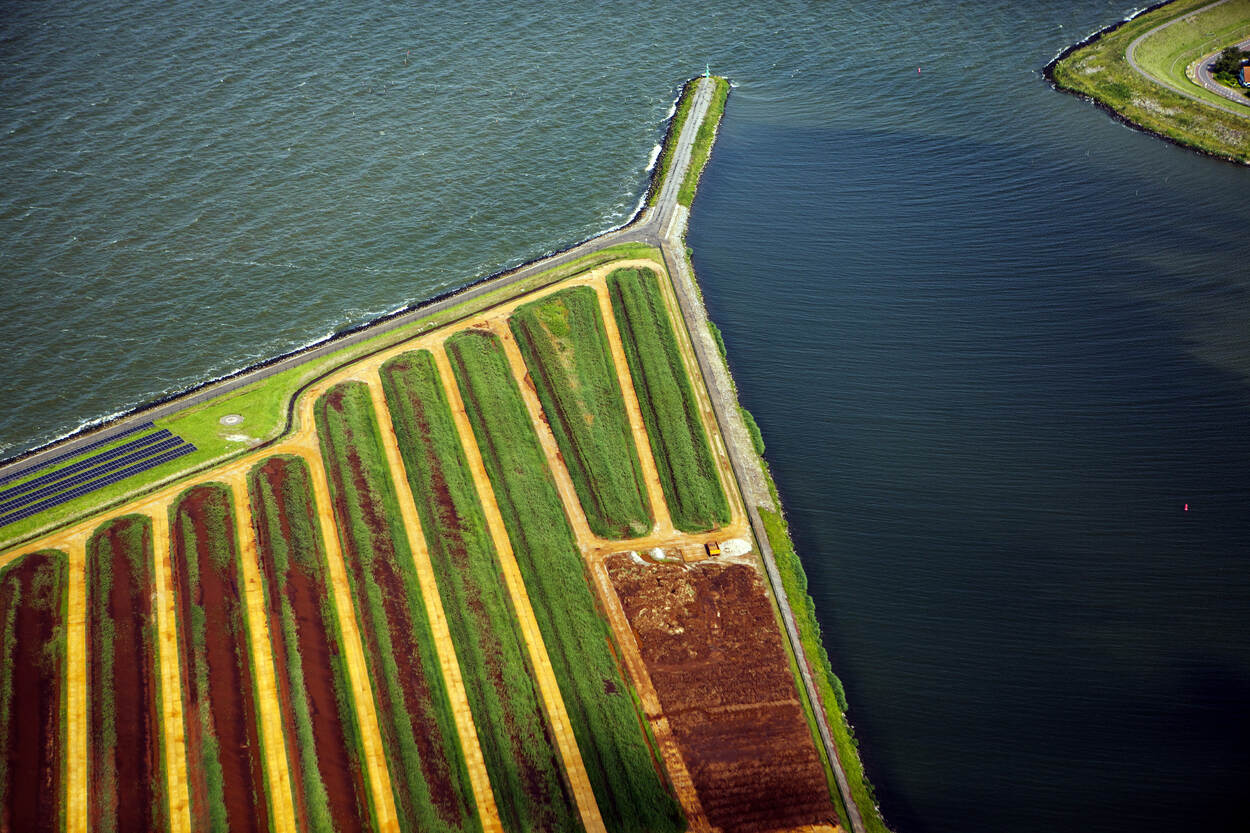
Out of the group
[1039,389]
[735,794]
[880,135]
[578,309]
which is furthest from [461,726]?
[880,135]

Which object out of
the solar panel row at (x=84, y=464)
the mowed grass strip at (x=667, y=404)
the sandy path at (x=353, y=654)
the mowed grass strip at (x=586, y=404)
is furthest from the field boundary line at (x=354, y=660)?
the mowed grass strip at (x=667, y=404)

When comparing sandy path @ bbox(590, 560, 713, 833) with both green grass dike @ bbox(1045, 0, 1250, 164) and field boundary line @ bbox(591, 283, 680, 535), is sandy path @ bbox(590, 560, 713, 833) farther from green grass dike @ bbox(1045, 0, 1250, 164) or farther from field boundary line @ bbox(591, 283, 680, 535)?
green grass dike @ bbox(1045, 0, 1250, 164)

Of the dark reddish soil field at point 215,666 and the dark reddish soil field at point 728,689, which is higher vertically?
the dark reddish soil field at point 215,666

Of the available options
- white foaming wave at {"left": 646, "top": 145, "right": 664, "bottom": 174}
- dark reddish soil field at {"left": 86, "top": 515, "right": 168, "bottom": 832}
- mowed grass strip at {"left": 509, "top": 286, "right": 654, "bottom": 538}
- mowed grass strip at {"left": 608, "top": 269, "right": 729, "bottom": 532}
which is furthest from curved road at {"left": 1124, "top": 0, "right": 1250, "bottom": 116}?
dark reddish soil field at {"left": 86, "top": 515, "right": 168, "bottom": 832}

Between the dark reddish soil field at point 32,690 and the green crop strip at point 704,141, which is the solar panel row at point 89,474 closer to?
the dark reddish soil field at point 32,690

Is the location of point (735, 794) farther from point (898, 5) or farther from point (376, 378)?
point (898, 5)

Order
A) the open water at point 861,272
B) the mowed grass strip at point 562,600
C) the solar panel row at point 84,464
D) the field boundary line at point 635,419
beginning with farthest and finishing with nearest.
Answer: the solar panel row at point 84,464, the field boundary line at point 635,419, the open water at point 861,272, the mowed grass strip at point 562,600

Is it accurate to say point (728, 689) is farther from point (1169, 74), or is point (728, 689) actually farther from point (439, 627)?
point (1169, 74)
